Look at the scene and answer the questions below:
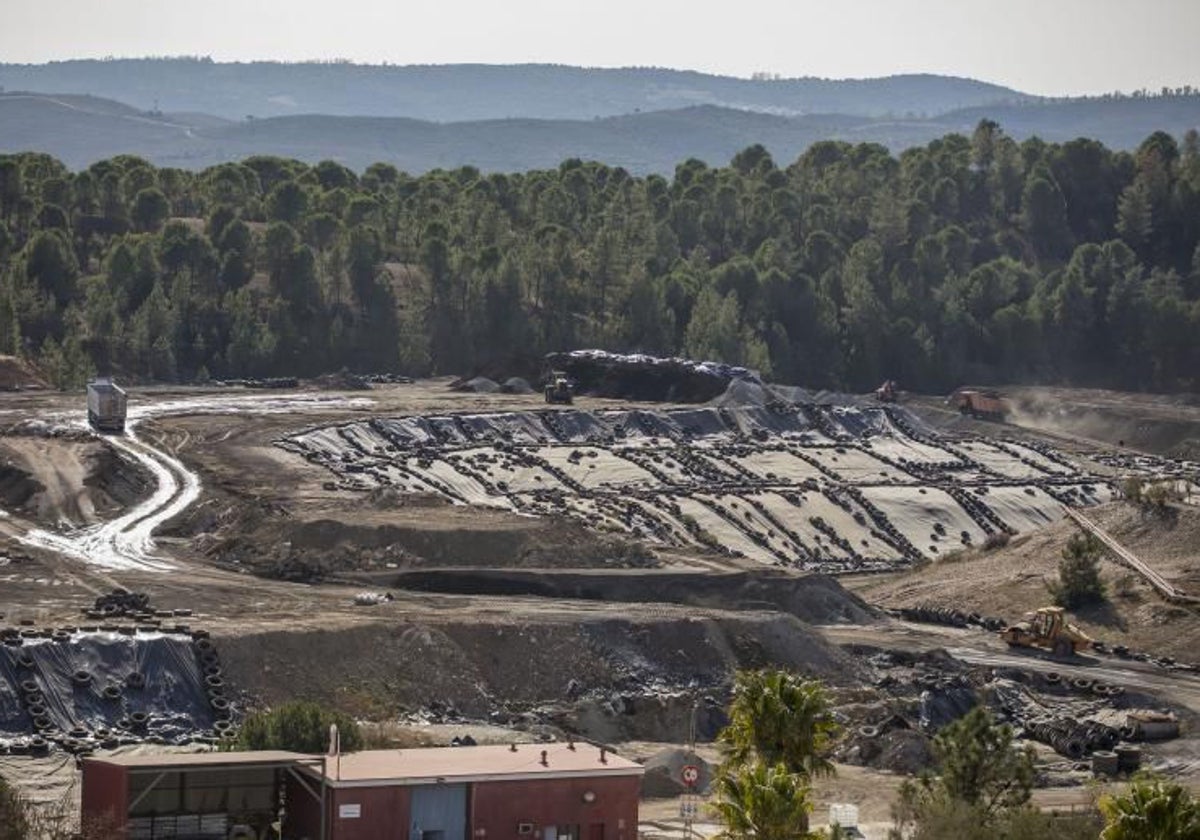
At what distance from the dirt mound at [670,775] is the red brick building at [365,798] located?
11.5 metres

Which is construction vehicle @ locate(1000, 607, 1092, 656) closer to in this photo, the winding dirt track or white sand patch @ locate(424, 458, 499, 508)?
white sand patch @ locate(424, 458, 499, 508)

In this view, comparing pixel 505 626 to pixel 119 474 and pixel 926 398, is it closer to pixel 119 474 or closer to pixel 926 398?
pixel 119 474

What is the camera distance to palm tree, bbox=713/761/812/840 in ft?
171

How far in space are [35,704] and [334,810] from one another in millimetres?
21430

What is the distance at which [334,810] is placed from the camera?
5422 cm

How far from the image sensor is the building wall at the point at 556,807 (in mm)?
55875

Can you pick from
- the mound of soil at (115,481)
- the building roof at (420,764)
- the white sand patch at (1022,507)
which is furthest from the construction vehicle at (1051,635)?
the building roof at (420,764)

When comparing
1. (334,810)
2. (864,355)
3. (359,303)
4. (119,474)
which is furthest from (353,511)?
(864,355)

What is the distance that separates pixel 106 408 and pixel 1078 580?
47.3 meters

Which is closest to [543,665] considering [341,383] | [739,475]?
[739,475]

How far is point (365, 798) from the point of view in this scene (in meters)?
54.6

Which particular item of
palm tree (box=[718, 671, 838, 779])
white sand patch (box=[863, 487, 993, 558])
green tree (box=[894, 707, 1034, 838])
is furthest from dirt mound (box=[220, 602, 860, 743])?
white sand patch (box=[863, 487, 993, 558])

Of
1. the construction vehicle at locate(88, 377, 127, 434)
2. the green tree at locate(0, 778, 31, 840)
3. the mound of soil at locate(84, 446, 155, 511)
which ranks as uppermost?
the green tree at locate(0, 778, 31, 840)

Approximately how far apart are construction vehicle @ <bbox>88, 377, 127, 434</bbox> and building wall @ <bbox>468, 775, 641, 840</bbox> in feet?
238
